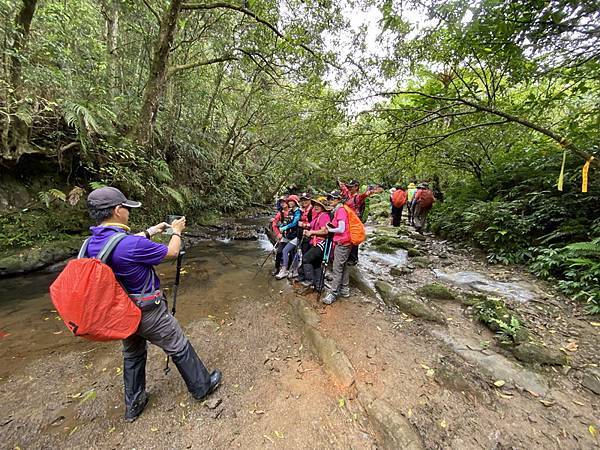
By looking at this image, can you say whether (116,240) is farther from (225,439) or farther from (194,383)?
(225,439)

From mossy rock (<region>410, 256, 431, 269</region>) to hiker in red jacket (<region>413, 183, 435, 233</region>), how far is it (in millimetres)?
3177

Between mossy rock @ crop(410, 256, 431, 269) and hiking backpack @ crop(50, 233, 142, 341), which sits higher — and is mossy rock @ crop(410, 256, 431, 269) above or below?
below

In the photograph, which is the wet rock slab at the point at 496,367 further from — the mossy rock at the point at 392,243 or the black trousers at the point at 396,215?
the black trousers at the point at 396,215

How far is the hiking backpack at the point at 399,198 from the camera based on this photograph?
10477 mm

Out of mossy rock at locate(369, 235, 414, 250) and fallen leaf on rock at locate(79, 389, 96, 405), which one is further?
mossy rock at locate(369, 235, 414, 250)

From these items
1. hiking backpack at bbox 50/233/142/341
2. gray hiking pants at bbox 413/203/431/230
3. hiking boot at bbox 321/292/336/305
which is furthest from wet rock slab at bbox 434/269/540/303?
hiking backpack at bbox 50/233/142/341

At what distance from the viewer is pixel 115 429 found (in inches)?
98.7

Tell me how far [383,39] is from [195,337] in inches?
262

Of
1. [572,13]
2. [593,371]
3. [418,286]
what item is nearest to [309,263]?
[418,286]

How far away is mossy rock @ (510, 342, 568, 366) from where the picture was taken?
2920mm

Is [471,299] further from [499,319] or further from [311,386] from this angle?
[311,386]

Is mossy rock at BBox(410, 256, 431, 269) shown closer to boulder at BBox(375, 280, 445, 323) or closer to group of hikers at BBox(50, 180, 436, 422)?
boulder at BBox(375, 280, 445, 323)

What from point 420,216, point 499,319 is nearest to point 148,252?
point 499,319

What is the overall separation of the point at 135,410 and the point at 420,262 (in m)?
6.52
